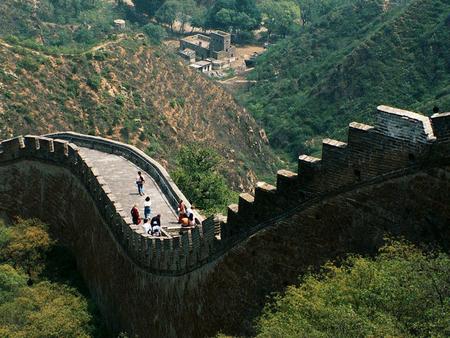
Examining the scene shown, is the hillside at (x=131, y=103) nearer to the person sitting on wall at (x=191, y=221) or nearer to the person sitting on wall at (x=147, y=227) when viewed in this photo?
the person sitting on wall at (x=191, y=221)

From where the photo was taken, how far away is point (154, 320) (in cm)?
2322

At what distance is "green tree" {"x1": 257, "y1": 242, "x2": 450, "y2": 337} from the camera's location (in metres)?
14.0

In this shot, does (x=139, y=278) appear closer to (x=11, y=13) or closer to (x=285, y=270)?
(x=285, y=270)

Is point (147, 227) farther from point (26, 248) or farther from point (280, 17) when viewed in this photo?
point (280, 17)

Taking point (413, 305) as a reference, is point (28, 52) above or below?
above

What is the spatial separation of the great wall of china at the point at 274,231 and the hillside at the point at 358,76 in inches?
1760

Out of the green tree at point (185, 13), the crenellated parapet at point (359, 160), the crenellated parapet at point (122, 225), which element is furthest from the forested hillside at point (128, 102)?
the green tree at point (185, 13)

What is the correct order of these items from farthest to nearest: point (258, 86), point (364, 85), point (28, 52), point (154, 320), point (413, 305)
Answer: point (258, 86) < point (364, 85) < point (28, 52) < point (154, 320) < point (413, 305)

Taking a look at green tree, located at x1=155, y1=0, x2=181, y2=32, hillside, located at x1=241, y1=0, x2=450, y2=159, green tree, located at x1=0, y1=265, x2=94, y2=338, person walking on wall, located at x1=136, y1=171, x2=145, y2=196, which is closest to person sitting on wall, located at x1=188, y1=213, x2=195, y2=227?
person walking on wall, located at x1=136, y1=171, x2=145, y2=196

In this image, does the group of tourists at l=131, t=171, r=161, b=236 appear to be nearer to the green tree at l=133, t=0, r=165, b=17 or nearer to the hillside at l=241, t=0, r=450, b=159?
the hillside at l=241, t=0, r=450, b=159

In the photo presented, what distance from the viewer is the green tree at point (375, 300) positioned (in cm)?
1396

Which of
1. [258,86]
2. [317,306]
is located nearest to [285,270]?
[317,306]

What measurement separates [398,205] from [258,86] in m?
95.2

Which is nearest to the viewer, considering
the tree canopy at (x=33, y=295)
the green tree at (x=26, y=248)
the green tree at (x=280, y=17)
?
the tree canopy at (x=33, y=295)
